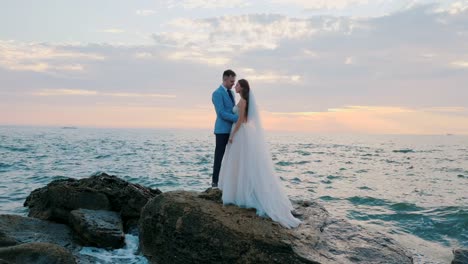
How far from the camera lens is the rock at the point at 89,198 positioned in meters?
9.53

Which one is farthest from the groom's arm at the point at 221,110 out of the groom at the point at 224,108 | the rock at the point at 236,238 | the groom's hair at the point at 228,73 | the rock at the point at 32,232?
the rock at the point at 32,232

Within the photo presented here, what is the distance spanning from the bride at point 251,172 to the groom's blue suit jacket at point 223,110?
4.54 feet

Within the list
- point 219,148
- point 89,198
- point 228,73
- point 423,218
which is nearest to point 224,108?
point 228,73

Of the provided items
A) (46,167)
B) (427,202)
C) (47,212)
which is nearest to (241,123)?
(47,212)

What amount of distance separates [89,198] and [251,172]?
4420mm

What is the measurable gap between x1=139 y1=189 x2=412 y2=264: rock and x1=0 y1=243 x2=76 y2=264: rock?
5.28ft

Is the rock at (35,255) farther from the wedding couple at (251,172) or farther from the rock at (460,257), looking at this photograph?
the rock at (460,257)

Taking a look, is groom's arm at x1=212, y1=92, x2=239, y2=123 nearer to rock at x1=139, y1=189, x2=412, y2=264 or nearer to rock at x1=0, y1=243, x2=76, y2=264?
rock at x1=139, y1=189, x2=412, y2=264

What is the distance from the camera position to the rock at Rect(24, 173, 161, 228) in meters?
9.53

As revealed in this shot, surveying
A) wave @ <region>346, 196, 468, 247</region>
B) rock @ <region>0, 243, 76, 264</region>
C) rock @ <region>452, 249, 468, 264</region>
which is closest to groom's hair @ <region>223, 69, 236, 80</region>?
rock @ <region>0, 243, 76, 264</region>

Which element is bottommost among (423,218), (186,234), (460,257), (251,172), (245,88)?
(423,218)

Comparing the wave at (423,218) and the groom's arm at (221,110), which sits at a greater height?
the groom's arm at (221,110)

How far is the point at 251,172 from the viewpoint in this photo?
794cm

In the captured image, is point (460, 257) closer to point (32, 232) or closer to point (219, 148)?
point (219, 148)
